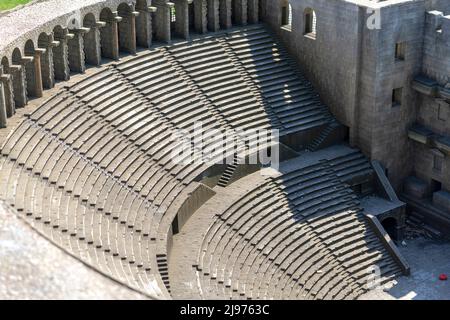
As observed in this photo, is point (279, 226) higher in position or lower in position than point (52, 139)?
lower

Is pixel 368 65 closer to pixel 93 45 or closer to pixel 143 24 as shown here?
pixel 143 24

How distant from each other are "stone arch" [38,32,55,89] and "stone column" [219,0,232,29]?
1234cm

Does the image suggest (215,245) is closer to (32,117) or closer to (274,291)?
(274,291)

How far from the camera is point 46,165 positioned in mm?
44938

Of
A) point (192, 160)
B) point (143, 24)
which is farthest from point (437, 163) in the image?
point (143, 24)

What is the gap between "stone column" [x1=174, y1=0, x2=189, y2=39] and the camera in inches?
2210

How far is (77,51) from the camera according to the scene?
5138 centimetres

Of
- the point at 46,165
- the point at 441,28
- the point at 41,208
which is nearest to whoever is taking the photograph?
the point at 41,208

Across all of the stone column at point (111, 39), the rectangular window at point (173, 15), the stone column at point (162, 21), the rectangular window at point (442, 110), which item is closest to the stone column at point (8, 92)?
the stone column at point (111, 39)

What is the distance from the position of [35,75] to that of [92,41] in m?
4.83

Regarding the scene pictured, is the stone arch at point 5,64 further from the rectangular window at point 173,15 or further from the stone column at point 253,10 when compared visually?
the stone column at point 253,10

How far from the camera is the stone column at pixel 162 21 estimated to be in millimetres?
55219

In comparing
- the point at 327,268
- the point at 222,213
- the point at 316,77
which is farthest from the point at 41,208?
the point at 316,77

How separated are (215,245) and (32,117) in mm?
10435
